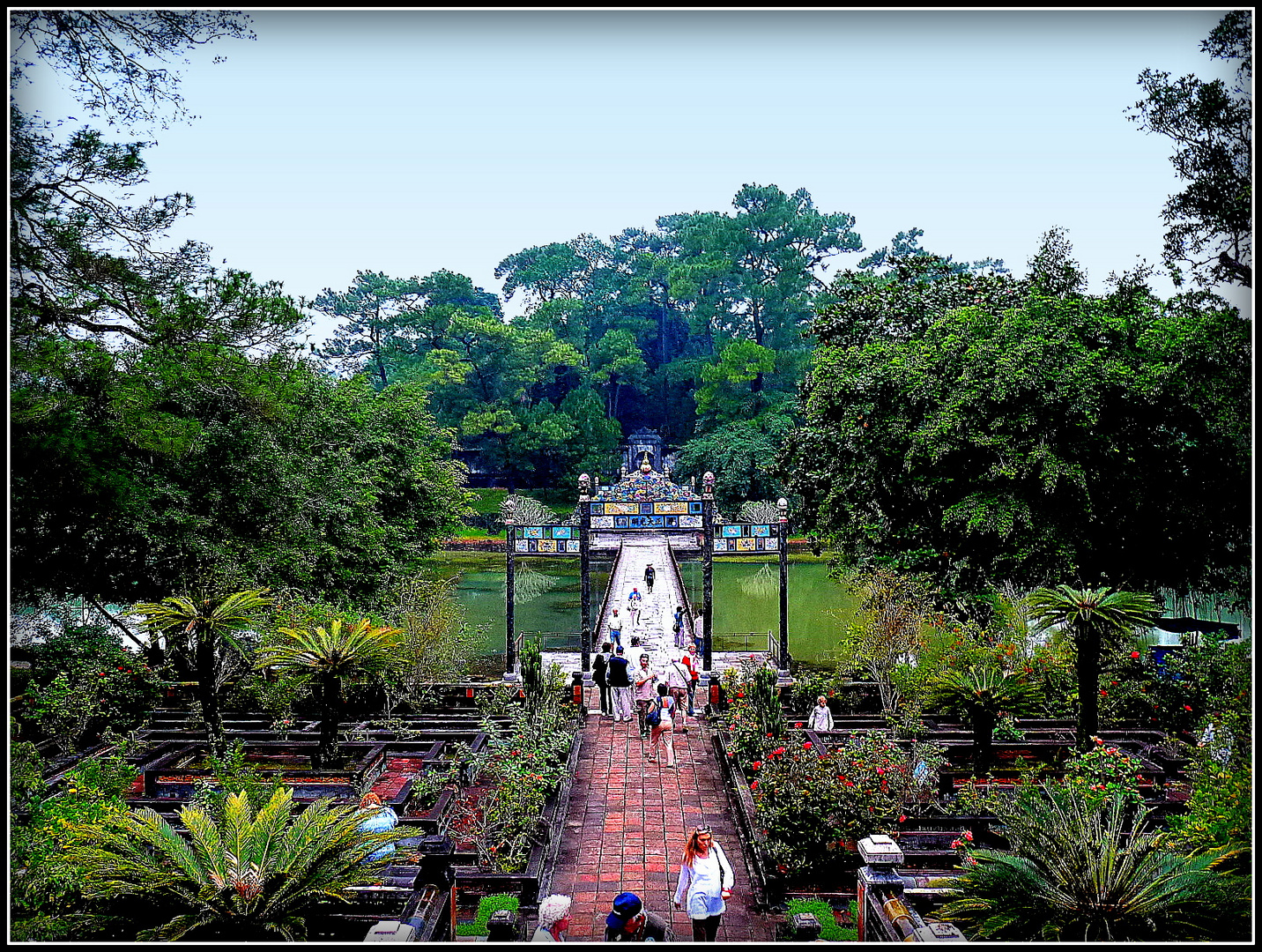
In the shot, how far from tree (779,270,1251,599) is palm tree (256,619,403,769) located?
6.50m

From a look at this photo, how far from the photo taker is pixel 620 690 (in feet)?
35.7

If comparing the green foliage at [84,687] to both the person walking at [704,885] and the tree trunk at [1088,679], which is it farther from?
the tree trunk at [1088,679]

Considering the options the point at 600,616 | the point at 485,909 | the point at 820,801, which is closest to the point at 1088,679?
the point at 820,801

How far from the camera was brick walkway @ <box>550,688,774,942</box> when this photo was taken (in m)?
5.97

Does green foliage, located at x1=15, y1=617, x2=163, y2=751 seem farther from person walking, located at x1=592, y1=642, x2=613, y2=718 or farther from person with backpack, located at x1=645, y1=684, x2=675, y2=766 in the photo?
person with backpack, located at x1=645, y1=684, x2=675, y2=766

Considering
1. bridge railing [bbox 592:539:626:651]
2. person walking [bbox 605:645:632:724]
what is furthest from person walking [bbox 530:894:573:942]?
bridge railing [bbox 592:539:626:651]

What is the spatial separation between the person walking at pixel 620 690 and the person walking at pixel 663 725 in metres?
0.60

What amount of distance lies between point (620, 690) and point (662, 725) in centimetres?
165

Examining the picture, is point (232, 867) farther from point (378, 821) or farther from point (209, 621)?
point (209, 621)

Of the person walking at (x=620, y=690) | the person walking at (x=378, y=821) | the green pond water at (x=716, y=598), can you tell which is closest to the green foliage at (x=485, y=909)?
the person walking at (x=378, y=821)

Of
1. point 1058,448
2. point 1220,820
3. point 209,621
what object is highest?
point 1058,448

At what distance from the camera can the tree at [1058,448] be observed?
917cm

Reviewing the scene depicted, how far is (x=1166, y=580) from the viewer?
10148 mm

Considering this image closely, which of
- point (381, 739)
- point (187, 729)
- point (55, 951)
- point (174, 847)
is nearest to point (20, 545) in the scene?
point (187, 729)
